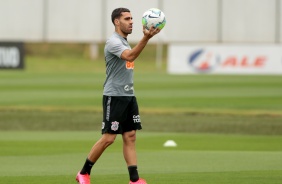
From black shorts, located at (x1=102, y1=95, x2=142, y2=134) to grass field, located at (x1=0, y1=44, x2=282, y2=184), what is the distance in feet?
3.26

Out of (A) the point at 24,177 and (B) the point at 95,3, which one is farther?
(B) the point at 95,3

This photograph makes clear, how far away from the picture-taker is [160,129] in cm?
2183

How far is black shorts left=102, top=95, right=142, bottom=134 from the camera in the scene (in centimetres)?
1188

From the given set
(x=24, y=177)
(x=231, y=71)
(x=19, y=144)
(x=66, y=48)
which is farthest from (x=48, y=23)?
(x=24, y=177)

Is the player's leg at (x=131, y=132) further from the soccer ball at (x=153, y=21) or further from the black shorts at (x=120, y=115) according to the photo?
the soccer ball at (x=153, y=21)

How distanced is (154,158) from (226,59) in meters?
28.6

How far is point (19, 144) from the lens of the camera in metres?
18.1

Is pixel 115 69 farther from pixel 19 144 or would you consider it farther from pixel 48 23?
pixel 48 23

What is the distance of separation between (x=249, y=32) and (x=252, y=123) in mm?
35543

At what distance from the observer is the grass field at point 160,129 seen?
1359cm

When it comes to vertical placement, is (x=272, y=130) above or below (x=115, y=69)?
below

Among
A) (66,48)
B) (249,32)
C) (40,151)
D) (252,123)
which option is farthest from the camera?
(66,48)

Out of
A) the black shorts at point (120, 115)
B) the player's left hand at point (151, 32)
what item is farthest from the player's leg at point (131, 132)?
the player's left hand at point (151, 32)

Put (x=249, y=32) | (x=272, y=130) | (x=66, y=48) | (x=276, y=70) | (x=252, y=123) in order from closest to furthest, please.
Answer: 1. (x=272, y=130)
2. (x=252, y=123)
3. (x=276, y=70)
4. (x=249, y=32)
5. (x=66, y=48)
